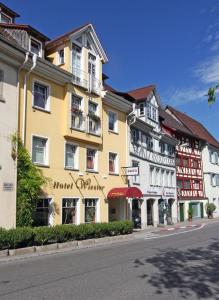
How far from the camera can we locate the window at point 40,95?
20859 mm

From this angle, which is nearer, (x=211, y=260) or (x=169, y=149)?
(x=211, y=260)

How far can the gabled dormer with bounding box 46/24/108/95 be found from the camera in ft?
76.6

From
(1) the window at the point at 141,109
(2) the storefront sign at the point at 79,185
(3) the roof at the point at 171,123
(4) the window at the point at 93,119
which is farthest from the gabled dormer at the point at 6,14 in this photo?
(3) the roof at the point at 171,123

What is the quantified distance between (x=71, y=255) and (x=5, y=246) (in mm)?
2659

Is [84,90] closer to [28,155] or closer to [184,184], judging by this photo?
[28,155]

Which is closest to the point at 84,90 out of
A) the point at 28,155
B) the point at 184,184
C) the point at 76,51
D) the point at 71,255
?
the point at 76,51

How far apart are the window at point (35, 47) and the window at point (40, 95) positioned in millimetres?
2196

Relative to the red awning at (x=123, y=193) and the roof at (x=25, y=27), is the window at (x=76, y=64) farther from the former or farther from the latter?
the red awning at (x=123, y=193)

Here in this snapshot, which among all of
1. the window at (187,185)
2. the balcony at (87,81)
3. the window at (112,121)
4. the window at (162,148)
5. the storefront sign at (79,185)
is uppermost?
the balcony at (87,81)

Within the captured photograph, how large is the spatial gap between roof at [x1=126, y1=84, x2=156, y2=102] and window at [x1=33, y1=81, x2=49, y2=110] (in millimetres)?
13800

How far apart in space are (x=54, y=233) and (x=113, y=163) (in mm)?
11027

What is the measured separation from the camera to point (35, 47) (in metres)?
22.2

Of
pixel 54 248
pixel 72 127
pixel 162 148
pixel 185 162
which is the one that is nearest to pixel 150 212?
pixel 162 148

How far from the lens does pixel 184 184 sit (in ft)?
144
